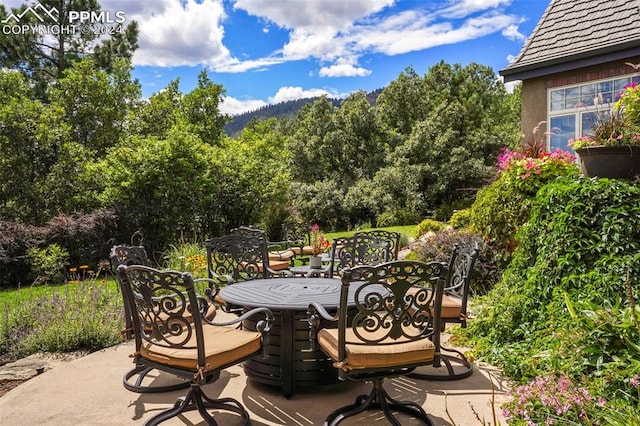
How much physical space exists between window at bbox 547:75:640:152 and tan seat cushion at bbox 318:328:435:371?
6918mm

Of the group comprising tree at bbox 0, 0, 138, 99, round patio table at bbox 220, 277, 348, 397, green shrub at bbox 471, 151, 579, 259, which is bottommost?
round patio table at bbox 220, 277, 348, 397

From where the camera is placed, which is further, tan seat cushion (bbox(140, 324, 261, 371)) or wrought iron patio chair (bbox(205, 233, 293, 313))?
wrought iron patio chair (bbox(205, 233, 293, 313))

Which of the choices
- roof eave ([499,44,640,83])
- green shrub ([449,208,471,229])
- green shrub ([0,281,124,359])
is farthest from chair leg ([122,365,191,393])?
roof eave ([499,44,640,83])

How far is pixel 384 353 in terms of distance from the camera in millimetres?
2486

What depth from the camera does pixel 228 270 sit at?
5172 mm

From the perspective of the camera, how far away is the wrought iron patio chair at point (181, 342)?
8.10 ft

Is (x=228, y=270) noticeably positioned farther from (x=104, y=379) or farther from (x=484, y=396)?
(x=484, y=396)

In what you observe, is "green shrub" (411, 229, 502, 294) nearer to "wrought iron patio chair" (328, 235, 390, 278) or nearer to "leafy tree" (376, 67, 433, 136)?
"wrought iron patio chair" (328, 235, 390, 278)

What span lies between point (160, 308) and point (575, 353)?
251cm

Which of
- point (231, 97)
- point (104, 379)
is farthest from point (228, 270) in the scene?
point (231, 97)

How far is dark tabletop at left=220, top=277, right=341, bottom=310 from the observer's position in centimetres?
314

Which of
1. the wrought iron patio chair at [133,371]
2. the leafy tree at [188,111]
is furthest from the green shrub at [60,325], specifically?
the leafy tree at [188,111]

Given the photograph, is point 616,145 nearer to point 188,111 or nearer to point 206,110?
point 188,111

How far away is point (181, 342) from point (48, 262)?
6.43m
